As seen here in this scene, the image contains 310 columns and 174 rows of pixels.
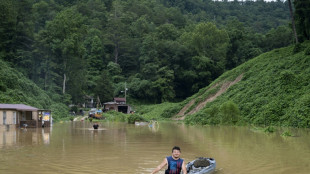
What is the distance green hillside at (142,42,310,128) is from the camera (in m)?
41.9

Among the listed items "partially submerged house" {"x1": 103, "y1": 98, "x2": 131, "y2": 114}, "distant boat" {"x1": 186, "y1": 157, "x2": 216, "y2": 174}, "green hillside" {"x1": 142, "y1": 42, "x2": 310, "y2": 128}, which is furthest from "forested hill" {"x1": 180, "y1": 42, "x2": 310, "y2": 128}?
"distant boat" {"x1": 186, "y1": 157, "x2": 216, "y2": 174}

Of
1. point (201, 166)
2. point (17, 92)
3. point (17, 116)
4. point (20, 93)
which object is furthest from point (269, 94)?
point (201, 166)

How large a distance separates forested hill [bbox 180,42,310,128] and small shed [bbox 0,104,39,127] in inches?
884

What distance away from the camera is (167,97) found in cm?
9156

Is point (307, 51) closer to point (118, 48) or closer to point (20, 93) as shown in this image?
point (20, 93)

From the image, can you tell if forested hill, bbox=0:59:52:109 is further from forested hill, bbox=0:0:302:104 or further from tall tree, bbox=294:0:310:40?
tall tree, bbox=294:0:310:40

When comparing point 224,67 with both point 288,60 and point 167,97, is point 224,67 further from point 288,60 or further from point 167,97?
point 288,60

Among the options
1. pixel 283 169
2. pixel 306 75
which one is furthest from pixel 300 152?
pixel 306 75

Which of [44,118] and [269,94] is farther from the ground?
[269,94]

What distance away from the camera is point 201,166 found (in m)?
15.1

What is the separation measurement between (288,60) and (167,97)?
4078 cm

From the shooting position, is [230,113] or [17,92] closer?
[230,113]

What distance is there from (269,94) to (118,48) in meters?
68.3

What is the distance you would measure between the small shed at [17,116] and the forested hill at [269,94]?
22443mm
